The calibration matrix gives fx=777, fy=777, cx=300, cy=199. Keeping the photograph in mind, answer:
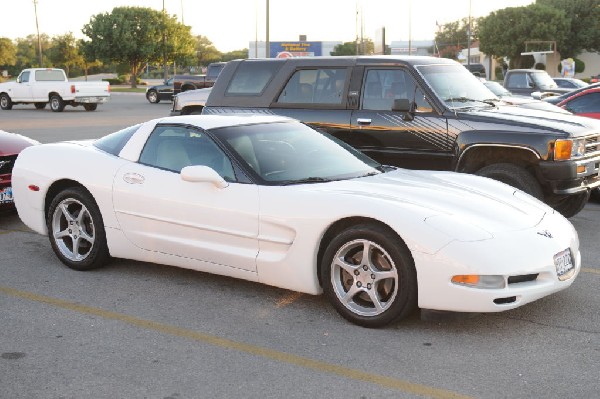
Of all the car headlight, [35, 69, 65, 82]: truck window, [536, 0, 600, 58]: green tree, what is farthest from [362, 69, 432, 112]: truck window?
[536, 0, 600, 58]: green tree

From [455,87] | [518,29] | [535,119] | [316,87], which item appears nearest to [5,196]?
[316,87]

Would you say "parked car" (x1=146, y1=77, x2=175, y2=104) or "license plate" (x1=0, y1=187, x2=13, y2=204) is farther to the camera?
"parked car" (x1=146, y1=77, x2=175, y2=104)

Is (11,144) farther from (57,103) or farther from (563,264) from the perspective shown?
(57,103)

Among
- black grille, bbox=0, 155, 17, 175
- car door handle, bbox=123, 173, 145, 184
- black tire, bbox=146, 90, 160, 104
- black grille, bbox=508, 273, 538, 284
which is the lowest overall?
black tire, bbox=146, 90, 160, 104

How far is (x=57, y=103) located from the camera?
32.7m

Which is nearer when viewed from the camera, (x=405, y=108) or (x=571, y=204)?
(x=571, y=204)

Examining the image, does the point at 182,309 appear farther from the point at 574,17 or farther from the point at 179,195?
the point at 574,17

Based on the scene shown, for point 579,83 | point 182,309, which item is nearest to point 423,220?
point 182,309

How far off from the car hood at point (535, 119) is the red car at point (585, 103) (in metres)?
3.41

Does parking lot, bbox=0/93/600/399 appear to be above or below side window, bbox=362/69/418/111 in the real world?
below

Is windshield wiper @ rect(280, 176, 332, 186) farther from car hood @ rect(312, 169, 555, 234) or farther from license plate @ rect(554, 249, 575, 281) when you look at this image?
→ license plate @ rect(554, 249, 575, 281)

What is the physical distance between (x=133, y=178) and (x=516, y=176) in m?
4.00

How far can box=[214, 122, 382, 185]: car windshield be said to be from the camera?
18.4 feet

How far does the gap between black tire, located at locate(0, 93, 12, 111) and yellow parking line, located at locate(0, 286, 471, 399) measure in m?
30.9
